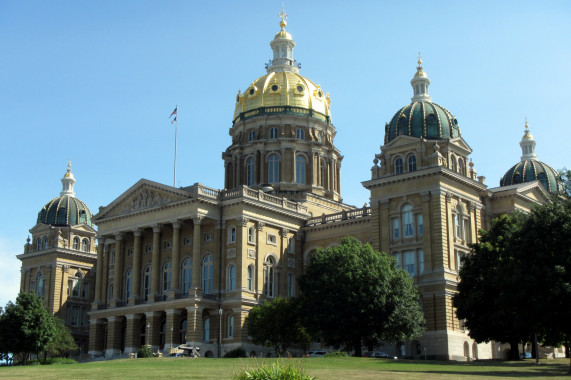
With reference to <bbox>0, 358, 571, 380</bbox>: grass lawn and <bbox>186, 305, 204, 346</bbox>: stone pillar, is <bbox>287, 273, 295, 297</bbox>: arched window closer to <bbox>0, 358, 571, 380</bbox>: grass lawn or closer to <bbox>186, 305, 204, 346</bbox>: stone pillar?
<bbox>186, 305, 204, 346</bbox>: stone pillar

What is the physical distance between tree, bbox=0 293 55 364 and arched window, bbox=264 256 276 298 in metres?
22.2

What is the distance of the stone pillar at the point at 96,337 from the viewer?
83625 mm

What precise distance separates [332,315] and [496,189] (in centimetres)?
2489

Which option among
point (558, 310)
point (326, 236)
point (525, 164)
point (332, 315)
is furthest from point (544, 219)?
point (525, 164)

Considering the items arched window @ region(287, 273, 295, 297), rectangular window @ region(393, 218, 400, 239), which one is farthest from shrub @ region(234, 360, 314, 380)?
arched window @ region(287, 273, 295, 297)

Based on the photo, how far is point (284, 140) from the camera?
94875 millimetres

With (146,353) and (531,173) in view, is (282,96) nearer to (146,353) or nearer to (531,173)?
(531,173)

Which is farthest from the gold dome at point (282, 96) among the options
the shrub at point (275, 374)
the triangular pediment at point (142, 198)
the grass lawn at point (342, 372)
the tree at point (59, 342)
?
the shrub at point (275, 374)

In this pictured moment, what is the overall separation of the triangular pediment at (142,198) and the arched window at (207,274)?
6721mm

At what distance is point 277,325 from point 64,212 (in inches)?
1954

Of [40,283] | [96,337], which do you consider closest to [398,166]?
[96,337]

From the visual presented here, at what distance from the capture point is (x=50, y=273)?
331 feet

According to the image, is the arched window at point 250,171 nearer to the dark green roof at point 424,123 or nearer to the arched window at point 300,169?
the arched window at point 300,169

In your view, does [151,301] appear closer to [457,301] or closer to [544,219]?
[457,301]
